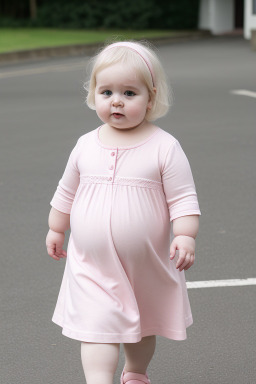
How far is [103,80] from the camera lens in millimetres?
3475

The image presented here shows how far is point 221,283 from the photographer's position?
5406 millimetres

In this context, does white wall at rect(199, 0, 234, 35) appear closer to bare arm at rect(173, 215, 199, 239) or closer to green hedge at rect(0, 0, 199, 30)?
green hedge at rect(0, 0, 199, 30)

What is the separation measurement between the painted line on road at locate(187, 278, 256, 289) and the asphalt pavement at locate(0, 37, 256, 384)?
7 cm

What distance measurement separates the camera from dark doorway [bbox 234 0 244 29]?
41.8 meters

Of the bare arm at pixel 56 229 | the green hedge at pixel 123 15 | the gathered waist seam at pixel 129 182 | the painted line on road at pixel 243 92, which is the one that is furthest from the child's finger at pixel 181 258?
the green hedge at pixel 123 15

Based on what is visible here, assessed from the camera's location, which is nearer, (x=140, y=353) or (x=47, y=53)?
(x=140, y=353)

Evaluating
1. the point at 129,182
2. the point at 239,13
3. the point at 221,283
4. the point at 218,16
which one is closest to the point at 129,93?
the point at 129,182

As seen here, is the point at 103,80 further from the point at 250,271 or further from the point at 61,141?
the point at 61,141

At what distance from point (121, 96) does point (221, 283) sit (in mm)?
2171

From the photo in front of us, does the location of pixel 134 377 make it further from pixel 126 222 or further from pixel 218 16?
pixel 218 16

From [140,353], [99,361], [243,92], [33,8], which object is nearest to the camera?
[99,361]

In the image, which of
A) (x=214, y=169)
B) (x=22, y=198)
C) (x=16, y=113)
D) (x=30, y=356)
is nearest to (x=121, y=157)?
(x=30, y=356)

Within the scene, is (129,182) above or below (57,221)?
above

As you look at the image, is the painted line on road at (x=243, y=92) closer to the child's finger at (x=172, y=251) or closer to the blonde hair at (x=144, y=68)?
the blonde hair at (x=144, y=68)
